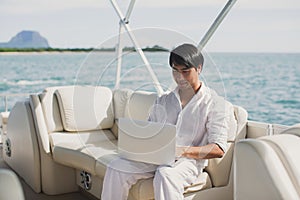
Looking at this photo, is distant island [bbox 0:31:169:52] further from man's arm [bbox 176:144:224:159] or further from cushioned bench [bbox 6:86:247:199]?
man's arm [bbox 176:144:224:159]

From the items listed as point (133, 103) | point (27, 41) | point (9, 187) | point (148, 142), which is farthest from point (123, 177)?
point (27, 41)

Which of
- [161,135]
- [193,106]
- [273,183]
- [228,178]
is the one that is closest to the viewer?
[273,183]

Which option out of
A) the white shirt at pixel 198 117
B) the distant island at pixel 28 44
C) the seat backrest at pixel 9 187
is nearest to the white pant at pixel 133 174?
the white shirt at pixel 198 117

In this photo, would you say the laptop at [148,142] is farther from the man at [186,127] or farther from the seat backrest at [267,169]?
the seat backrest at [267,169]

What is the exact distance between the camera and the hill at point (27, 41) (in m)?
23.8

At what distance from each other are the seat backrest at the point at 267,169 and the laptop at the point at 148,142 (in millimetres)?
928

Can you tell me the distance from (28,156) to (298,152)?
8.68 ft

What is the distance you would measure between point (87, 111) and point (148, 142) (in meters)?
1.01

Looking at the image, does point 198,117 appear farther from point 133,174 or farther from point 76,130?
point 76,130

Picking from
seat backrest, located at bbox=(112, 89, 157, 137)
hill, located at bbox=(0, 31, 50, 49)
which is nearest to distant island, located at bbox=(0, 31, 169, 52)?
hill, located at bbox=(0, 31, 50, 49)

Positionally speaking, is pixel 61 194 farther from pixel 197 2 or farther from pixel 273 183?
pixel 197 2

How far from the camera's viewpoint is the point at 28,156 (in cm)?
377

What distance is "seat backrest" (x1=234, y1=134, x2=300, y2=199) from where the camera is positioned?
150 centimetres

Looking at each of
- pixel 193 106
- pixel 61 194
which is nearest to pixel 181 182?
pixel 193 106
